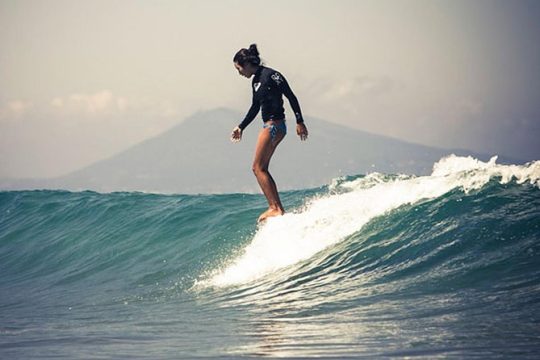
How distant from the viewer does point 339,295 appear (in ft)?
25.6

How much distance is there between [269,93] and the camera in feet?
33.8

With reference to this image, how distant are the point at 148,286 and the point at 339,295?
437 cm

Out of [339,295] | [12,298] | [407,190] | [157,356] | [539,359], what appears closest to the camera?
[539,359]

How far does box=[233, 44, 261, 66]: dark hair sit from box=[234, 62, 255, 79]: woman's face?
1.8 inches

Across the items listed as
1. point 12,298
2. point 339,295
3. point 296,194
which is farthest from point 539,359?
point 296,194

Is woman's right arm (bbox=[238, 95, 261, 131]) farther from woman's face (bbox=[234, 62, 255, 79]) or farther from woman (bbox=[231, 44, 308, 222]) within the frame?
woman's face (bbox=[234, 62, 255, 79])

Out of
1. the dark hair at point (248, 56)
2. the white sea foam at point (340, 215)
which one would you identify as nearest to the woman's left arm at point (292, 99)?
the dark hair at point (248, 56)

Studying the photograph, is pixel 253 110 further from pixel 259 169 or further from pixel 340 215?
pixel 340 215

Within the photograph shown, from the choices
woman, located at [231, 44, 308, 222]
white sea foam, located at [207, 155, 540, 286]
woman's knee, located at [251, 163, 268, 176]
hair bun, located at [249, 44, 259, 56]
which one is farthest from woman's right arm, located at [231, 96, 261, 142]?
white sea foam, located at [207, 155, 540, 286]

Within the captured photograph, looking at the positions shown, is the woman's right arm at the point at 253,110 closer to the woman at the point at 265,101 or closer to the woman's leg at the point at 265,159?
the woman at the point at 265,101

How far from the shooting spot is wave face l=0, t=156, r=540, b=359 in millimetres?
5828

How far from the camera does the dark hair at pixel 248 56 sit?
10.3 meters

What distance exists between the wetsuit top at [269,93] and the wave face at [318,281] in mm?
1554

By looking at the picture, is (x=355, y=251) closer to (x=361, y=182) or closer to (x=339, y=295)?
(x=339, y=295)
